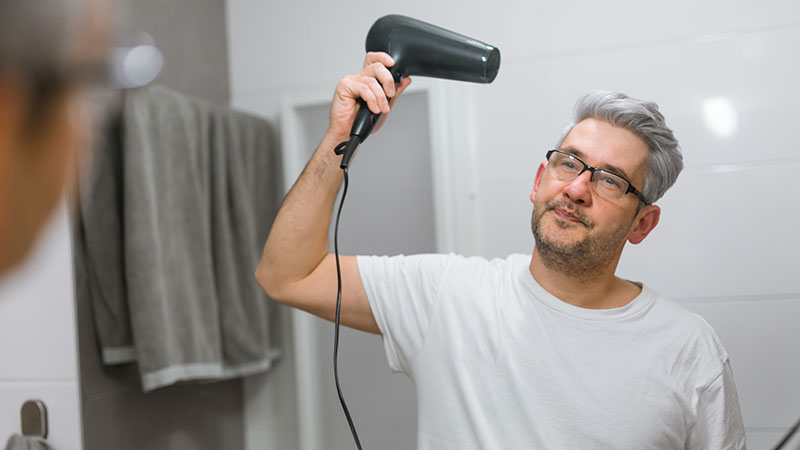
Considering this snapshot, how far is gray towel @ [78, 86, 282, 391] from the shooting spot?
1.23m

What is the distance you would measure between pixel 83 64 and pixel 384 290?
0.99 metres

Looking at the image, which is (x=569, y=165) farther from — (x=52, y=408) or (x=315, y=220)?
(x=52, y=408)

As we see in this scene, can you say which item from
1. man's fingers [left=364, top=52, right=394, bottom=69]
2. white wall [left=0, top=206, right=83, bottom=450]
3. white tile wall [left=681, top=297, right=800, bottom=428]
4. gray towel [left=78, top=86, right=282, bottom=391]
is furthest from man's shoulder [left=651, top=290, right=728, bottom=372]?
white wall [left=0, top=206, right=83, bottom=450]

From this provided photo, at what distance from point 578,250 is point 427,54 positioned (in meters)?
0.38

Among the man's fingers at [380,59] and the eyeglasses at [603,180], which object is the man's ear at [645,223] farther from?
the man's fingers at [380,59]

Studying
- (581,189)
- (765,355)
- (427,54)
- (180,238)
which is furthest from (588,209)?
(180,238)

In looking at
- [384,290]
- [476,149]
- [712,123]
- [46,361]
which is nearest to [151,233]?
[46,361]

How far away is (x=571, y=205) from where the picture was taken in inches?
42.9

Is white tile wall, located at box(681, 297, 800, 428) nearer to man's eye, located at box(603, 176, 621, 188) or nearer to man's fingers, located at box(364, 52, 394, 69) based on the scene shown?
man's eye, located at box(603, 176, 621, 188)

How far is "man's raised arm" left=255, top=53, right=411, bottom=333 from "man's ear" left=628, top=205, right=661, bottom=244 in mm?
456

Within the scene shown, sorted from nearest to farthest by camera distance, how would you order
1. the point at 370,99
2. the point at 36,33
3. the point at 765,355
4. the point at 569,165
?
1. the point at 36,33
2. the point at 370,99
3. the point at 569,165
4. the point at 765,355

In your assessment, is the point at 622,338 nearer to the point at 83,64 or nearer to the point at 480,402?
the point at 480,402

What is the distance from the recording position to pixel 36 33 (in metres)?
0.16

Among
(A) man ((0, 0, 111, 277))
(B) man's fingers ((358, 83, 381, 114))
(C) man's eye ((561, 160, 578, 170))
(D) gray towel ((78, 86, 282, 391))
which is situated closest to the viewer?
(A) man ((0, 0, 111, 277))
